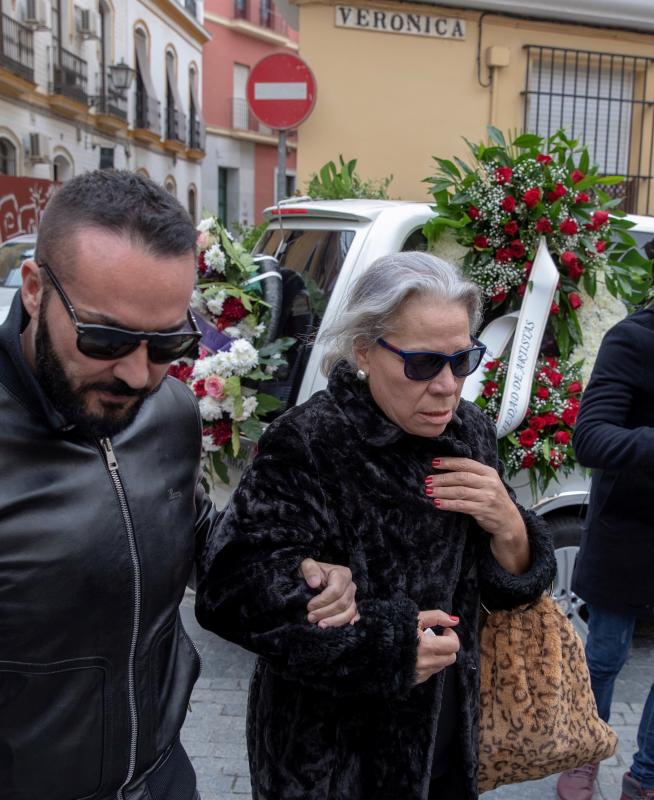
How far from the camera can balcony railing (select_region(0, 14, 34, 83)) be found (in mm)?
19969

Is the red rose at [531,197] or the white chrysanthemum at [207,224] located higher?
the red rose at [531,197]

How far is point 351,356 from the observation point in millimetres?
2006

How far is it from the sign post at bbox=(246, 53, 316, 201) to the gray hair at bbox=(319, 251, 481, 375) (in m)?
5.02

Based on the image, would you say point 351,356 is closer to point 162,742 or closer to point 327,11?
point 162,742

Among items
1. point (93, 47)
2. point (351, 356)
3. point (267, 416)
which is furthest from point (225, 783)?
point (93, 47)

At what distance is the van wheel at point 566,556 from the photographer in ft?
13.6

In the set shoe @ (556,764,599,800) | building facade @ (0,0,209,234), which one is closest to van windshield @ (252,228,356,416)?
shoe @ (556,764,599,800)

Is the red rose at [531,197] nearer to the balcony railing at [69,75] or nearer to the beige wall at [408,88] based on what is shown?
the beige wall at [408,88]

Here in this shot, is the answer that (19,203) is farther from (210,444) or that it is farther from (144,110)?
(210,444)

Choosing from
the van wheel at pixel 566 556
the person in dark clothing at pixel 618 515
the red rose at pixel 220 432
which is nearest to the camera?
the person in dark clothing at pixel 618 515

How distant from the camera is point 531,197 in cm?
378

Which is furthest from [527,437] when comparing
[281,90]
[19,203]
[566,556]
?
[19,203]

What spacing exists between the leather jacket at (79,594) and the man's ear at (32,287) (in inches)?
2.5

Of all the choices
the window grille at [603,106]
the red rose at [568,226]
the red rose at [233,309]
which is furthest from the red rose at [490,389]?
the window grille at [603,106]
